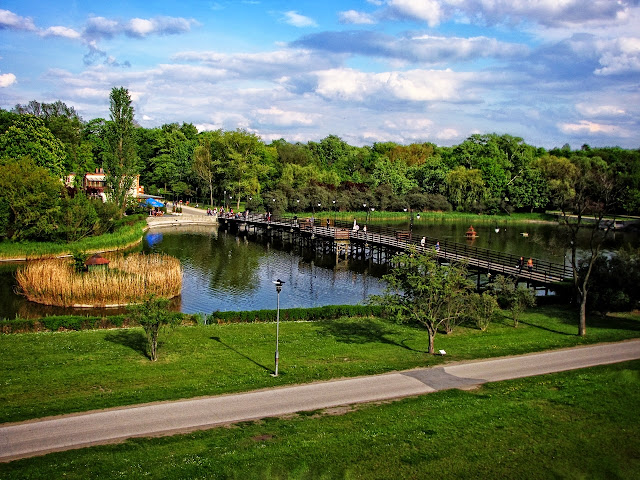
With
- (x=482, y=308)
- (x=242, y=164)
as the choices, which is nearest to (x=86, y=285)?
(x=482, y=308)

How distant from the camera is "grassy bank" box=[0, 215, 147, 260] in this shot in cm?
5257

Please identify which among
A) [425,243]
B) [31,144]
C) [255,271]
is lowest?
[255,271]

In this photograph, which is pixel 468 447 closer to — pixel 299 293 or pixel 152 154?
pixel 299 293

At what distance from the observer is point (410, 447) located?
1439 cm

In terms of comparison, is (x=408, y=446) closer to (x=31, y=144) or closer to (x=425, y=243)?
(x=425, y=243)

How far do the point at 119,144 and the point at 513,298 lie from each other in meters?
56.0

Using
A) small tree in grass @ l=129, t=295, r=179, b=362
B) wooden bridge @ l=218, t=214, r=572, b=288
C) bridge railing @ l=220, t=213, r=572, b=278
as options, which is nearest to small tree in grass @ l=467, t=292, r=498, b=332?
wooden bridge @ l=218, t=214, r=572, b=288

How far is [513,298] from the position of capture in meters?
30.6

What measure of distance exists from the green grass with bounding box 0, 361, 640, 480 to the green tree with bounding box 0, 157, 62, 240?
4658 centimetres

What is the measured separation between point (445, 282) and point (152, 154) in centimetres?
11711

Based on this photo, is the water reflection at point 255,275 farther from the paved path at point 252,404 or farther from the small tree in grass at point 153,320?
the paved path at point 252,404

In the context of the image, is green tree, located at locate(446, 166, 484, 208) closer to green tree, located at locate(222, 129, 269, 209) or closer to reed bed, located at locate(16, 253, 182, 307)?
green tree, located at locate(222, 129, 269, 209)

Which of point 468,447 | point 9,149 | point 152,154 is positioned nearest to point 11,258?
point 9,149

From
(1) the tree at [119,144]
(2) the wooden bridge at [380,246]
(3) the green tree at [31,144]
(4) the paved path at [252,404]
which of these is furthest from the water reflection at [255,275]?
(4) the paved path at [252,404]
